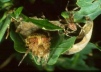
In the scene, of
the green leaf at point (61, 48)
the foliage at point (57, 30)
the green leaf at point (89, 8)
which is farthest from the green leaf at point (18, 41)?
the green leaf at point (89, 8)

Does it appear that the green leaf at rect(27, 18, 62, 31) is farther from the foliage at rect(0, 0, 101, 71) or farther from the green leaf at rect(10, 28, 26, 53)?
the green leaf at rect(10, 28, 26, 53)

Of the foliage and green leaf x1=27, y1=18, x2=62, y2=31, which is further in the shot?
the foliage

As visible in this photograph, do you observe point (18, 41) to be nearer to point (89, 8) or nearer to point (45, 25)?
point (45, 25)

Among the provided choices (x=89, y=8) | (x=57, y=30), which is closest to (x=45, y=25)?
(x=57, y=30)

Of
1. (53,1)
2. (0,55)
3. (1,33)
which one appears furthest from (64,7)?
(0,55)

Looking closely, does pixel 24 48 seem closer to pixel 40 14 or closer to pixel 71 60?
pixel 40 14

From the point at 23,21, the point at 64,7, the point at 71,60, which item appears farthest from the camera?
the point at 71,60

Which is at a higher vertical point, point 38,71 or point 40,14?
point 40,14

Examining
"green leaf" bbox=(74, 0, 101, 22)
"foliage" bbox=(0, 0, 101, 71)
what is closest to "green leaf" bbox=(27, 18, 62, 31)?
"foliage" bbox=(0, 0, 101, 71)

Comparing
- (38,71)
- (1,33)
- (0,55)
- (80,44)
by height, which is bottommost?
(38,71)

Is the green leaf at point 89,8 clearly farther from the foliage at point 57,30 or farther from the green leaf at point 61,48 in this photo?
the green leaf at point 61,48

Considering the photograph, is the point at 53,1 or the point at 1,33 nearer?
the point at 1,33
